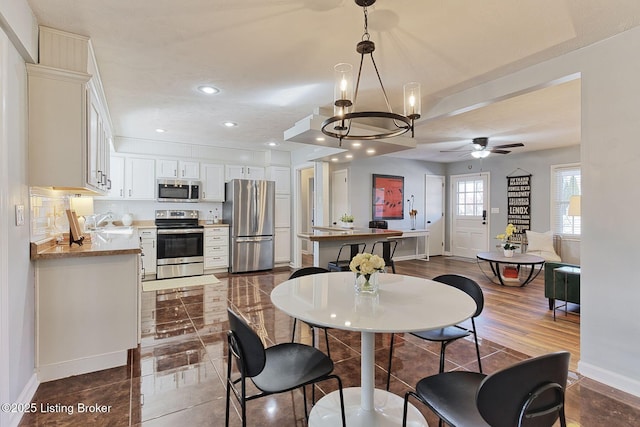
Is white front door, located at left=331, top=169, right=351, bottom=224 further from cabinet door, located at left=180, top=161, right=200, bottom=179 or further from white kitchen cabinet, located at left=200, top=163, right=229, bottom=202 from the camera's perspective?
cabinet door, located at left=180, top=161, right=200, bottom=179

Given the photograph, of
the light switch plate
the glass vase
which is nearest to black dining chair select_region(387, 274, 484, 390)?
the glass vase

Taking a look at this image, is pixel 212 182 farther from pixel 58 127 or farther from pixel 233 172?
pixel 58 127

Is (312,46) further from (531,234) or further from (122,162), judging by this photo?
(531,234)

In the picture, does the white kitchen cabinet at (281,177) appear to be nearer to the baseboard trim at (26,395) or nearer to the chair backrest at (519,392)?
the baseboard trim at (26,395)

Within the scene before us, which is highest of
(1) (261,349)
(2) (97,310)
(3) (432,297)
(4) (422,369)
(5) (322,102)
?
(5) (322,102)

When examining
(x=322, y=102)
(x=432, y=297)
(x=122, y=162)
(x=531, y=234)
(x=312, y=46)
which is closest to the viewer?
(x=432, y=297)

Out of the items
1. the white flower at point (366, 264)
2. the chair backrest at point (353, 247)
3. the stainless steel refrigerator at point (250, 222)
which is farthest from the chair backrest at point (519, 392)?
the stainless steel refrigerator at point (250, 222)

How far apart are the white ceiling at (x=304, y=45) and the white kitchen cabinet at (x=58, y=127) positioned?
34cm

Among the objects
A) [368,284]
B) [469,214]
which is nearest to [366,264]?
[368,284]

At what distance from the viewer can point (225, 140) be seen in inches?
217

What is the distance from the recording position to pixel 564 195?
6.03 m

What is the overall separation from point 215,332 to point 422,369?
194 centimetres

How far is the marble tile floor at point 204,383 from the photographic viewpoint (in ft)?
6.08

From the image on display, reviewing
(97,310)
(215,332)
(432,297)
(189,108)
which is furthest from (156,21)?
(215,332)
